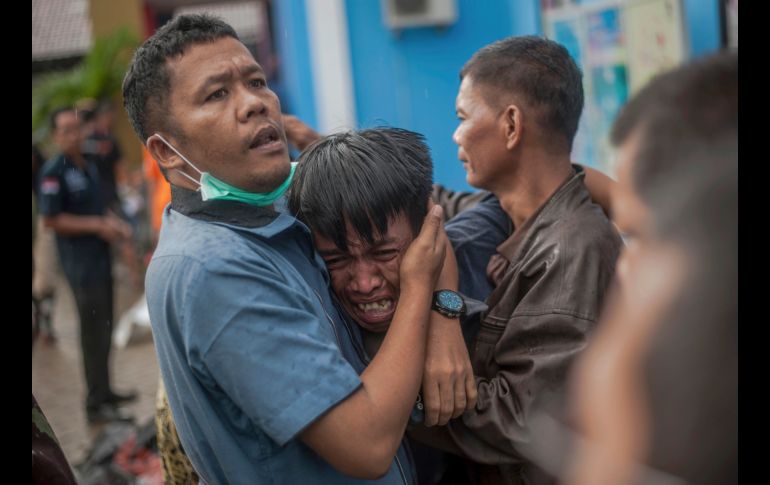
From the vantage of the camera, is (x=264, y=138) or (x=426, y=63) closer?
(x=264, y=138)

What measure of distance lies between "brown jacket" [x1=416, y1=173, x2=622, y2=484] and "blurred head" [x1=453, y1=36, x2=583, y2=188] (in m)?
0.31

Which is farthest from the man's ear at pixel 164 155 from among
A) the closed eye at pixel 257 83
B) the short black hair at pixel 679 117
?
the short black hair at pixel 679 117

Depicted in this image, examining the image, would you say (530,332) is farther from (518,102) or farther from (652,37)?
(652,37)

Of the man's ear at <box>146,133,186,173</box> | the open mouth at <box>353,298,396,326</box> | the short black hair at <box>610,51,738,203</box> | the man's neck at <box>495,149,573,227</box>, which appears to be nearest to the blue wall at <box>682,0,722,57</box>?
the man's neck at <box>495,149,573,227</box>

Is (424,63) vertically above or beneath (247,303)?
above

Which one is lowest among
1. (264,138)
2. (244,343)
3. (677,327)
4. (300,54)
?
(244,343)

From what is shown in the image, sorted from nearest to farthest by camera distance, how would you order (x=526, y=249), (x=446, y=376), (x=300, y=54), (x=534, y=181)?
(x=446, y=376), (x=526, y=249), (x=534, y=181), (x=300, y=54)

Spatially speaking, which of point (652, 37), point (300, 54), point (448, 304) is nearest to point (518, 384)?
point (448, 304)

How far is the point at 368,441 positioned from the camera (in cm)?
156

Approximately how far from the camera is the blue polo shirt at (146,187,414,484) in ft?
5.11

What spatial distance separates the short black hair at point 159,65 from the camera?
1876 millimetres

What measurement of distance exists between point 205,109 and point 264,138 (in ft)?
0.49

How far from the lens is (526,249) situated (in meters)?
2.07

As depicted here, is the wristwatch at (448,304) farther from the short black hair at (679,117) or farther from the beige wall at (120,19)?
the beige wall at (120,19)
